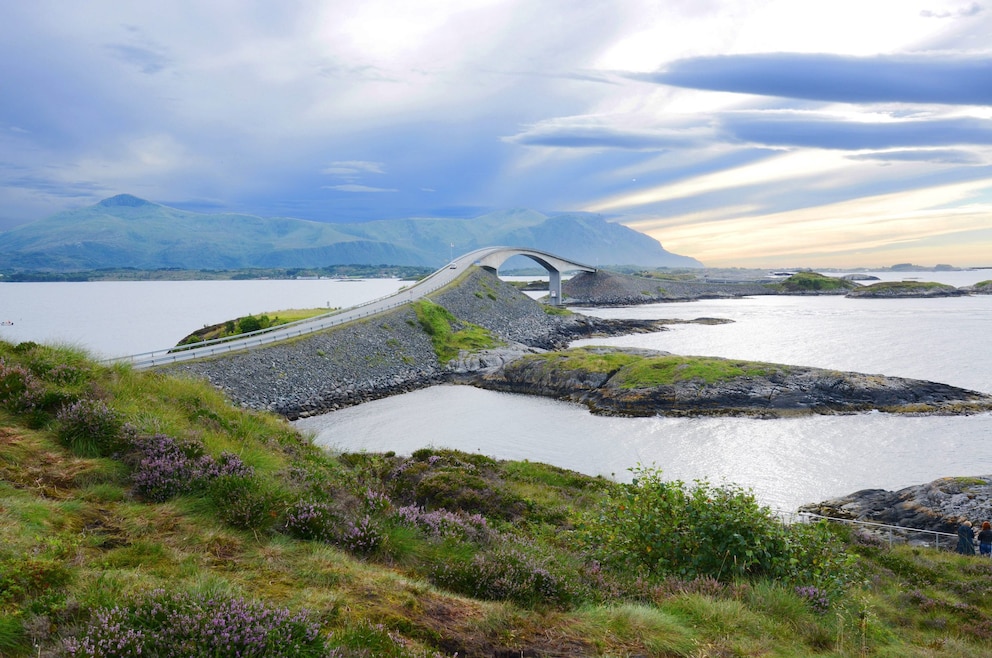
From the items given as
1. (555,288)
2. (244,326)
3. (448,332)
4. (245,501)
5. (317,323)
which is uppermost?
(555,288)

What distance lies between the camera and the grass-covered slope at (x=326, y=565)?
192 inches

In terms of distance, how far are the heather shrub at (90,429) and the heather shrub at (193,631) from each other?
17.9ft

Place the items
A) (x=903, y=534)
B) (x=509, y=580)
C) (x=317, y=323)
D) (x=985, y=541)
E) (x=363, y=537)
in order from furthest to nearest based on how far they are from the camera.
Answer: (x=317, y=323), (x=903, y=534), (x=985, y=541), (x=363, y=537), (x=509, y=580)

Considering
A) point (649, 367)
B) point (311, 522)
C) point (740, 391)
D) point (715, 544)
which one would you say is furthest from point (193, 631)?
point (649, 367)

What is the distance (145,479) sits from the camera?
8422 mm

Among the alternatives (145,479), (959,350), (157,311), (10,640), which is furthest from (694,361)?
(157,311)

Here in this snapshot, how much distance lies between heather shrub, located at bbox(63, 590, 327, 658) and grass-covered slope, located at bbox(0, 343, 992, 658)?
0.06 ft

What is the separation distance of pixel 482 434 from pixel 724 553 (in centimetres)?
2978

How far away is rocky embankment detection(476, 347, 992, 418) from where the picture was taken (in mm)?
43344

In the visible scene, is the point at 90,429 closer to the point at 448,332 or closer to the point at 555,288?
the point at 448,332

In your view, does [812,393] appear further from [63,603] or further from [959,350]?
[63,603]

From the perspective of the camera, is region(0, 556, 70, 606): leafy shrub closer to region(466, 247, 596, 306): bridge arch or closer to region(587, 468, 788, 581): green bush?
region(587, 468, 788, 581): green bush

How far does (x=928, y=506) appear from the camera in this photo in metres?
21.5

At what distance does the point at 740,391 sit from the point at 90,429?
43.4 metres
